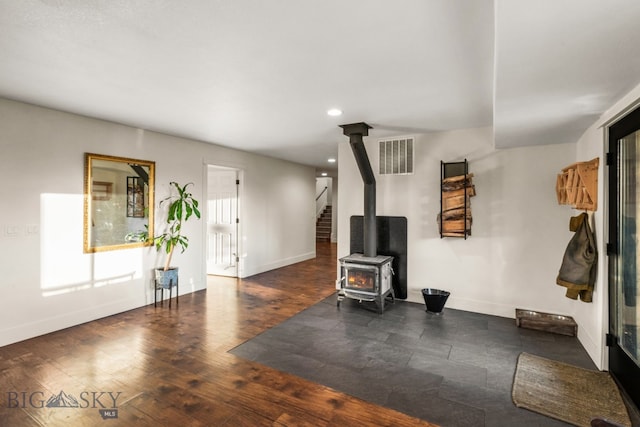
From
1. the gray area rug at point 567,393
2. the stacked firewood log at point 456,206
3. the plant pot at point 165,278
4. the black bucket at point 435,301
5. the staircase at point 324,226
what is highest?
the stacked firewood log at point 456,206

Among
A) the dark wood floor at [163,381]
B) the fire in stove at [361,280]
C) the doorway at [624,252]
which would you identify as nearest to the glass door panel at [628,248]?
the doorway at [624,252]

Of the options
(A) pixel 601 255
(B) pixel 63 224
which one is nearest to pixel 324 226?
(B) pixel 63 224

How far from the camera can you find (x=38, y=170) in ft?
10.8

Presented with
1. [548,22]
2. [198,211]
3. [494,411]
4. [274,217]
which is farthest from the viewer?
[274,217]

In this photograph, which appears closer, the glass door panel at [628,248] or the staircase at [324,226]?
the glass door panel at [628,248]

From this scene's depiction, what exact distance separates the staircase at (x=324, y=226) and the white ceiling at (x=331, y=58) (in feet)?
27.9

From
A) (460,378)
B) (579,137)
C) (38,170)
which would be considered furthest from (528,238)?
(38,170)

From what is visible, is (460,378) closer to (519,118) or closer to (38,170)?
(519,118)

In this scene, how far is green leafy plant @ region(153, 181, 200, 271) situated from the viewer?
14.7 feet

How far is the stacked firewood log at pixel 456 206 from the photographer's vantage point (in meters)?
3.98

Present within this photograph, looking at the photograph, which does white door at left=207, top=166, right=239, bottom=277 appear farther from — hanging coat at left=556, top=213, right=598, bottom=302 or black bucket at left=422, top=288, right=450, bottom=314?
hanging coat at left=556, top=213, right=598, bottom=302

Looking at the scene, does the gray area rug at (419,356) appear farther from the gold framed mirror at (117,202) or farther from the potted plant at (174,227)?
the gold framed mirror at (117,202)

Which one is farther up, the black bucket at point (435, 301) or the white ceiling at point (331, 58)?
the white ceiling at point (331, 58)

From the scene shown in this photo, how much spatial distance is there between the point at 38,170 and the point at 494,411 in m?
4.80
